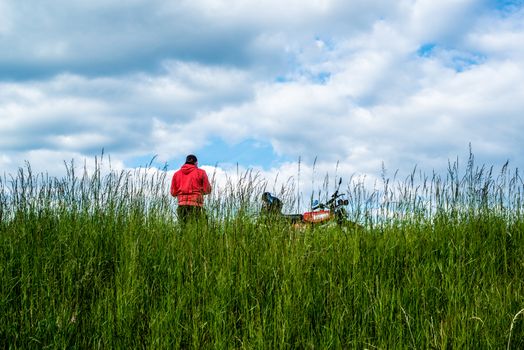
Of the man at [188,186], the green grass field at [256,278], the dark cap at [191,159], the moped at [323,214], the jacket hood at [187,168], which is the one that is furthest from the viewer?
the dark cap at [191,159]

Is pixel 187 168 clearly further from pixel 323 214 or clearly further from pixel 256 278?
pixel 256 278

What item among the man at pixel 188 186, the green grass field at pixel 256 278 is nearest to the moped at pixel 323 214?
the green grass field at pixel 256 278

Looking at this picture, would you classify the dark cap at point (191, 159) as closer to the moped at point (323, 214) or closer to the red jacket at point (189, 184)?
the red jacket at point (189, 184)

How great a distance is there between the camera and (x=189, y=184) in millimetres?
8516

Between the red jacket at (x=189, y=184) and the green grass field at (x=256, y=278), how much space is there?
2.14m

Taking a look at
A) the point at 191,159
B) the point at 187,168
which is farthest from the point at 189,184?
the point at 191,159

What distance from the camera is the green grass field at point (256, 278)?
143 inches

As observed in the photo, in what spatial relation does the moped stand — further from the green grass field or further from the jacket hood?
the jacket hood

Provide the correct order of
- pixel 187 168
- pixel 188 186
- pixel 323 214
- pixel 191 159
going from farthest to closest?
1. pixel 191 159
2. pixel 187 168
3. pixel 188 186
4. pixel 323 214

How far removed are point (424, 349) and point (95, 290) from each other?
9.17ft

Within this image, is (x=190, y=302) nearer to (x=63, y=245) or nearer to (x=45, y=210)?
(x=63, y=245)

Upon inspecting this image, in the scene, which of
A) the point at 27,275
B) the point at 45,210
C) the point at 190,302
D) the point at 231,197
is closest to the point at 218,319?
the point at 190,302

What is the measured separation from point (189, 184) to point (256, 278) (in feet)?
14.5

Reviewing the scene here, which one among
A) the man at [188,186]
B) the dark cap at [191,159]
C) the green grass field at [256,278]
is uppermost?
the dark cap at [191,159]
